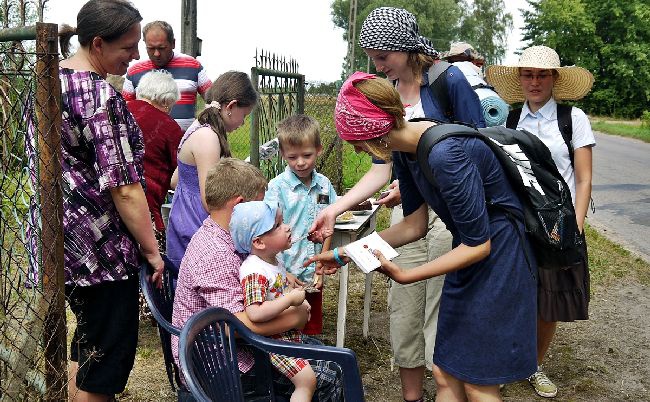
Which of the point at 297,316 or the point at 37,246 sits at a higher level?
the point at 37,246

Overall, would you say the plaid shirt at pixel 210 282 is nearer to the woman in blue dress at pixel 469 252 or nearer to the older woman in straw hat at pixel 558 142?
the woman in blue dress at pixel 469 252

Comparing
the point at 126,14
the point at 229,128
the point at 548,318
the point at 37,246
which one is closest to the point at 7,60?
the point at 126,14

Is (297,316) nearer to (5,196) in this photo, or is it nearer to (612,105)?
(5,196)

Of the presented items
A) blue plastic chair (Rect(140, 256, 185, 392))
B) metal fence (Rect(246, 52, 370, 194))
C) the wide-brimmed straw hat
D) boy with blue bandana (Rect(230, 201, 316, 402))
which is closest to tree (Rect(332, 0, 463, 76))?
metal fence (Rect(246, 52, 370, 194))

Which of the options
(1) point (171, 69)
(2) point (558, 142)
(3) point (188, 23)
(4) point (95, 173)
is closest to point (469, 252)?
(4) point (95, 173)

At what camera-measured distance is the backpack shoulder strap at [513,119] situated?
386 cm

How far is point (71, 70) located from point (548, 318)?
8.11 feet

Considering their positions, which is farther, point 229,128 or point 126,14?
point 229,128

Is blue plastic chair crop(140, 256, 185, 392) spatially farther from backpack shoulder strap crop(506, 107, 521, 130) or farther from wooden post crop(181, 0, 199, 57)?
→ wooden post crop(181, 0, 199, 57)

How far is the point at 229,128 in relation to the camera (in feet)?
11.9

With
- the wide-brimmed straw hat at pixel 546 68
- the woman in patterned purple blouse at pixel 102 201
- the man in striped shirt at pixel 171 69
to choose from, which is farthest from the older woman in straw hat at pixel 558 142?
the man in striped shirt at pixel 171 69

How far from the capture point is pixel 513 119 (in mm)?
3891

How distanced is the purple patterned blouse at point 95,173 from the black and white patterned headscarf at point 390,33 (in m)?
1.10

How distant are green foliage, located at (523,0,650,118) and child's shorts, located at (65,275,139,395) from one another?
4389cm
